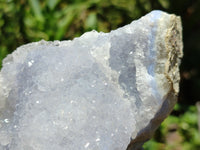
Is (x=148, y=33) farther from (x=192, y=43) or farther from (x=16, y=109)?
(x=192, y=43)

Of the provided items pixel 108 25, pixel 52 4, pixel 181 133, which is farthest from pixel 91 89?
pixel 108 25

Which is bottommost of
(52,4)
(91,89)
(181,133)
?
(181,133)

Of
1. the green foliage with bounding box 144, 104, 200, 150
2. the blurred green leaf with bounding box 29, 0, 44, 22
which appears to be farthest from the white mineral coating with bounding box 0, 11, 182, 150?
the blurred green leaf with bounding box 29, 0, 44, 22

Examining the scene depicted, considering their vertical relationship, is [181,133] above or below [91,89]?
below

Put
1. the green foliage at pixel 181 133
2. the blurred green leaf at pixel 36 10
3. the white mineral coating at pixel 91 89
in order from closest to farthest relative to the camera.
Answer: the white mineral coating at pixel 91 89, the green foliage at pixel 181 133, the blurred green leaf at pixel 36 10

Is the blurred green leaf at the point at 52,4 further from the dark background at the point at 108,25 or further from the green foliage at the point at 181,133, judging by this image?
the green foliage at the point at 181,133

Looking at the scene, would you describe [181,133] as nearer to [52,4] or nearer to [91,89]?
[52,4]

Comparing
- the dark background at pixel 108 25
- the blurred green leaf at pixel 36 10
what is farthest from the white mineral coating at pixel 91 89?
the blurred green leaf at pixel 36 10
